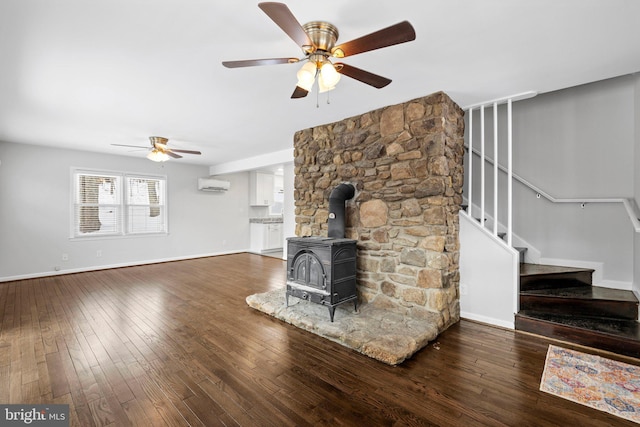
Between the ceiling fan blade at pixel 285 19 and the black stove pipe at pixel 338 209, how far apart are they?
76.8 inches

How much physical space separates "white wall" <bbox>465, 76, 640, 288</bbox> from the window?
7.21m

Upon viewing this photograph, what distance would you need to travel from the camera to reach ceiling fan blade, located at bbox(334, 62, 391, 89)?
1.95 meters

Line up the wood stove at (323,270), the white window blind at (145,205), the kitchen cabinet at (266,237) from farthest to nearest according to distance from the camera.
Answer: the kitchen cabinet at (266,237) < the white window blind at (145,205) < the wood stove at (323,270)

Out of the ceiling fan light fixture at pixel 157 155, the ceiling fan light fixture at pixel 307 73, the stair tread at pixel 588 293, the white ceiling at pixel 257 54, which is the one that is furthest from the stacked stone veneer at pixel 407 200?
the ceiling fan light fixture at pixel 157 155

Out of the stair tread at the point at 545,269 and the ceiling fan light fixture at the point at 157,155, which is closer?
the stair tread at the point at 545,269

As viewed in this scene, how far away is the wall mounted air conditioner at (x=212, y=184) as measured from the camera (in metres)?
7.28

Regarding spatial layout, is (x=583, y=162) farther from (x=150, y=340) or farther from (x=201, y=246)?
(x=201, y=246)

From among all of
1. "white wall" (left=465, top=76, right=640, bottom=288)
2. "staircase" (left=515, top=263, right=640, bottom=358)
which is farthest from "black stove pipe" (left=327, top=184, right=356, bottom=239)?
"white wall" (left=465, top=76, right=640, bottom=288)

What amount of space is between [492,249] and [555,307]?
2.75 ft

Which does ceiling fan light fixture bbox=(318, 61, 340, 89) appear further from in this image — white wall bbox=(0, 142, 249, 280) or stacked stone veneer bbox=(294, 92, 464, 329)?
white wall bbox=(0, 142, 249, 280)

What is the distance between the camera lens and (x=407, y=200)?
10.2 ft

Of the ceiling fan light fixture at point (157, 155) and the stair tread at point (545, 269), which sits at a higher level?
the ceiling fan light fixture at point (157, 155)

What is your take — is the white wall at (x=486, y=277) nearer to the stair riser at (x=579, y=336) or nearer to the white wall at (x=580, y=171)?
the stair riser at (x=579, y=336)

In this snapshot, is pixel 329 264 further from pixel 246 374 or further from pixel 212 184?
pixel 212 184
